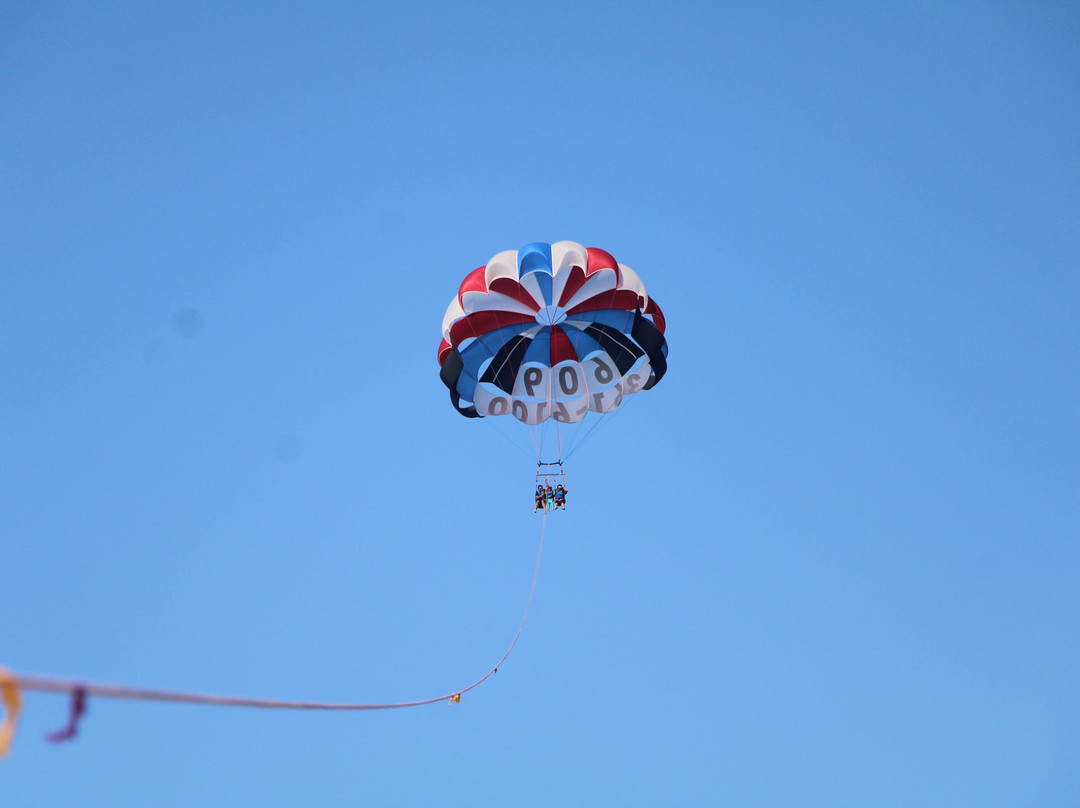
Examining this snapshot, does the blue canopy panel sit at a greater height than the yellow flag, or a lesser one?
greater

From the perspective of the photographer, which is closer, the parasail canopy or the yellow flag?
the yellow flag

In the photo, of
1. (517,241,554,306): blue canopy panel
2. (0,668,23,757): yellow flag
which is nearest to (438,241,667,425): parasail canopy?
(517,241,554,306): blue canopy panel

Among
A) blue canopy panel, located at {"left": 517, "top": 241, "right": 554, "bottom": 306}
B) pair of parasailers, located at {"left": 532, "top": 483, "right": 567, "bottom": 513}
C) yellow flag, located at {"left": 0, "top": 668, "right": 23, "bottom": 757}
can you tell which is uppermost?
blue canopy panel, located at {"left": 517, "top": 241, "right": 554, "bottom": 306}

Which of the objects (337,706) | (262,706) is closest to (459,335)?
(337,706)

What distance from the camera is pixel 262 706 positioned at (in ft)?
22.5

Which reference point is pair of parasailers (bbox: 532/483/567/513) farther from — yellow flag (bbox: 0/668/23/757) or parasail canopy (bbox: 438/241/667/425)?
yellow flag (bbox: 0/668/23/757)

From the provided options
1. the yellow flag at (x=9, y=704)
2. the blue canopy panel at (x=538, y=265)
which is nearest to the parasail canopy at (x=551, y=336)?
the blue canopy panel at (x=538, y=265)

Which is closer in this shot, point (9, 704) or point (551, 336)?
point (9, 704)

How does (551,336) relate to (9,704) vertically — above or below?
above

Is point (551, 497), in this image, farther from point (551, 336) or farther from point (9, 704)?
point (9, 704)

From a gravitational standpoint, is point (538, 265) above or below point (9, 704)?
above

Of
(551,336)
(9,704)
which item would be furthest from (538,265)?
(9,704)

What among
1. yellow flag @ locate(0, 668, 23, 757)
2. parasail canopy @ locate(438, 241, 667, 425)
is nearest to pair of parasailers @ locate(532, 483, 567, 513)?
parasail canopy @ locate(438, 241, 667, 425)

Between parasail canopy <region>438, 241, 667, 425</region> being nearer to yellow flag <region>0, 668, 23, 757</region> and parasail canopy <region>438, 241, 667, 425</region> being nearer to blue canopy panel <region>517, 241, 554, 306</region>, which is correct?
blue canopy panel <region>517, 241, 554, 306</region>
